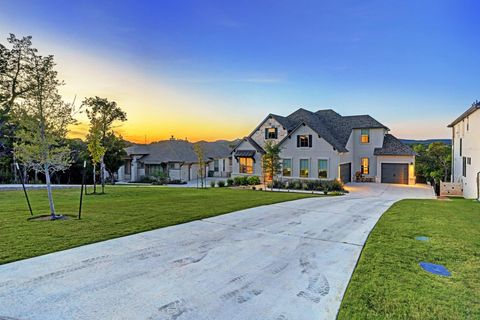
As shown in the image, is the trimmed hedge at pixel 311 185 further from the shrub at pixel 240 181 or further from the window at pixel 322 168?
the shrub at pixel 240 181

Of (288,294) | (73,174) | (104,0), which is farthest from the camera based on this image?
(73,174)

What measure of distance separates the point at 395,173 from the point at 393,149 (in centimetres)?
232

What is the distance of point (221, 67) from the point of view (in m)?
19.1

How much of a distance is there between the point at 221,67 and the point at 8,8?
11261mm

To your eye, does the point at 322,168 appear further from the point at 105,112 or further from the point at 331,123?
the point at 105,112

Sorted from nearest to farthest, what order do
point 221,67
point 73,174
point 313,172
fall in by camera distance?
Answer: 1. point 221,67
2. point 313,172
3. point 73,174

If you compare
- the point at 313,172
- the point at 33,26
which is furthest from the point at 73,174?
the point at 313,172

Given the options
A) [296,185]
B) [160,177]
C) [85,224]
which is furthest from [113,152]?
[85,224]

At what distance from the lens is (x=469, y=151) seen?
16984 millimetres

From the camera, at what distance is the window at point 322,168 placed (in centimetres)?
2408

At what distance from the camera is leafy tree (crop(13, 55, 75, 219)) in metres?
8.55

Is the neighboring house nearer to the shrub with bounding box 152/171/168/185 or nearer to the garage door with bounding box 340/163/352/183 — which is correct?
the shrub with bounding box 152/171/168/185

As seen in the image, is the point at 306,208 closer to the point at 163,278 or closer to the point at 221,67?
the point at 163,278

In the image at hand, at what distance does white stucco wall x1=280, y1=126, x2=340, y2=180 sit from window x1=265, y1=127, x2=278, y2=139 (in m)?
2.06
